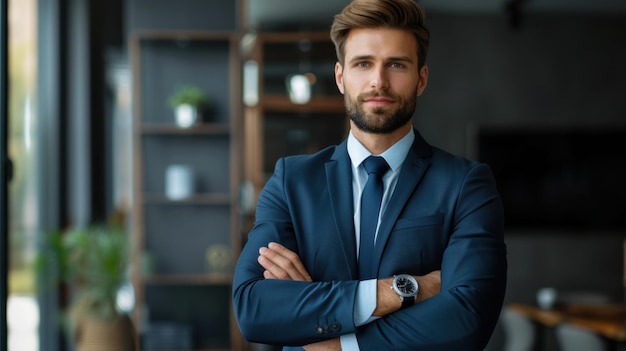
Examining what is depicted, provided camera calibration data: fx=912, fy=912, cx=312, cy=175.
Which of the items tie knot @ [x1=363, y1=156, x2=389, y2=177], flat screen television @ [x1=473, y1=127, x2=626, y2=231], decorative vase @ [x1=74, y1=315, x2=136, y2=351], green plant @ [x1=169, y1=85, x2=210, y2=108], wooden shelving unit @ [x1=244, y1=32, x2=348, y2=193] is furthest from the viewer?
flat screen television @ [x1=473, y1=127, x2=626, y2=231]

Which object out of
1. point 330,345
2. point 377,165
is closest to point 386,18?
point 377,165

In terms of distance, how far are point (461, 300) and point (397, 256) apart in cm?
15

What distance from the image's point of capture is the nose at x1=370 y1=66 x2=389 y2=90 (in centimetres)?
A: 173

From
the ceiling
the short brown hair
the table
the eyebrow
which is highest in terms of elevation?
the ceiling

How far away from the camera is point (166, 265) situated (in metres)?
6.66

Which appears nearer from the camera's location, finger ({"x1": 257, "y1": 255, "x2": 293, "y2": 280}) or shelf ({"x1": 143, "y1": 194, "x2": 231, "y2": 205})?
finger ({"x1": 257, "y1": 255, "x2": 293, "y2": 280})

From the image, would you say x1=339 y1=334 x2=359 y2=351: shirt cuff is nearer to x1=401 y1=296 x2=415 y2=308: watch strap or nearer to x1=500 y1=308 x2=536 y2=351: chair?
x1=401 y1=296 x2=415 y2=308: watch strap

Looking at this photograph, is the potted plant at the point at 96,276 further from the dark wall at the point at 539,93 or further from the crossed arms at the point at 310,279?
the crossed arms at the point at 310,279

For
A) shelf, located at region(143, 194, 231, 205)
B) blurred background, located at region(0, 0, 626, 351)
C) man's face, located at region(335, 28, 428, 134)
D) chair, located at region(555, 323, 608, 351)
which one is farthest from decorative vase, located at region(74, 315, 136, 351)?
man's face, located at region(335, 28, 428, 134)

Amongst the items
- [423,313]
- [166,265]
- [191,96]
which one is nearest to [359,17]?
[423,313]

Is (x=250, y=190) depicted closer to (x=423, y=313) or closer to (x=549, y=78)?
(x=549, y=78)

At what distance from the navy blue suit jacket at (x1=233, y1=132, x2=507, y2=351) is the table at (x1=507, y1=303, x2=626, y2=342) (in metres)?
3.96

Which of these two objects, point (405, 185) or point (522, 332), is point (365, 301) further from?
point (522, 332)

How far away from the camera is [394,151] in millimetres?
1848
